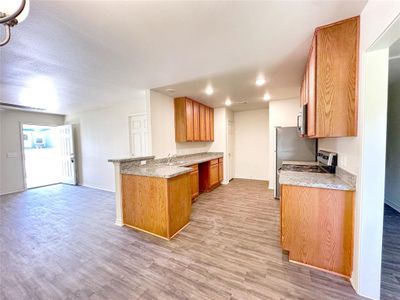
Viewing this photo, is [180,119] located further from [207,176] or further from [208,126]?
[207,176]

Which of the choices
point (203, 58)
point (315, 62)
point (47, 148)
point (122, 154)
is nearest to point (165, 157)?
point (122, 154)

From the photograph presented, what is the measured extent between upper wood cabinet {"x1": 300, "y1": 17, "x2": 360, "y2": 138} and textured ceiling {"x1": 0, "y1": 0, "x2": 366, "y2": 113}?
0.44 feet

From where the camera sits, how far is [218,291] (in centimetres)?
159

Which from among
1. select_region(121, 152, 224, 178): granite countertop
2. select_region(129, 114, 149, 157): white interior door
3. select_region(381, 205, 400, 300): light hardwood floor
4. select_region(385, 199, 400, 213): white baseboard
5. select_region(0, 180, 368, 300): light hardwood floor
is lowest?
select_region(0, 180, 368, 300): light hardwood floor

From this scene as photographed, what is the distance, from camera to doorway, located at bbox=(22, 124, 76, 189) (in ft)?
19.4

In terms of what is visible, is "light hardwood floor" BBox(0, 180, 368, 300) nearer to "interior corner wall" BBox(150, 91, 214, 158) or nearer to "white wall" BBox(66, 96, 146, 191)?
"interior corner wall" BBox(150, 91, 214, 158)

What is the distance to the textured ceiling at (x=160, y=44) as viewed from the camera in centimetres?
140

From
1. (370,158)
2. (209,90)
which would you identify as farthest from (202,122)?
(370,158)

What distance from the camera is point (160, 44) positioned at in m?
1.90

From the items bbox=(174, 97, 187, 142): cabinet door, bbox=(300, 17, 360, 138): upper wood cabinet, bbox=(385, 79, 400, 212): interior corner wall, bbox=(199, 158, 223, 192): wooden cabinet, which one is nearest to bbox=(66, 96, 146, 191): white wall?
bbox=(174, 97, 187, 142): cabinet door

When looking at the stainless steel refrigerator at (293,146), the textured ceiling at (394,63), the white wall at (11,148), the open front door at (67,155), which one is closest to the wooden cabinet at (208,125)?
the stainless steel refrigerator at (293,146)

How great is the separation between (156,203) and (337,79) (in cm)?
267

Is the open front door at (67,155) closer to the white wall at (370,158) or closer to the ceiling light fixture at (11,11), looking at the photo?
the ceiling light fixture at (11,11)

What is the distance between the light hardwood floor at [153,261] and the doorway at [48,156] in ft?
9.20
